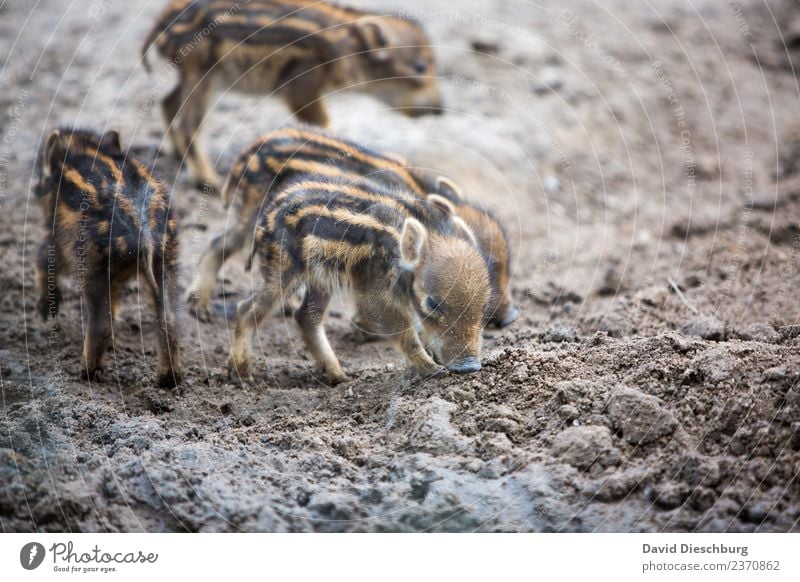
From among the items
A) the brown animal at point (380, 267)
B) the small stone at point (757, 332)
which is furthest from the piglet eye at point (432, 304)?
the small stone at point (757, 332)

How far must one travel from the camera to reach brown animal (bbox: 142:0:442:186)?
17.4 ft

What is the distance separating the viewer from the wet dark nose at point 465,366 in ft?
11.7

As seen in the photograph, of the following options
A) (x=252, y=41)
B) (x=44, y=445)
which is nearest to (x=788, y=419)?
(x=44, y=445)

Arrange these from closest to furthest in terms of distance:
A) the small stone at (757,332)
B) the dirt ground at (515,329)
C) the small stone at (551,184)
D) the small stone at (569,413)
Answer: the dirt ground at (515,329) → the small stone at (569,413) → the small stone at (757,332) → the small stone at (551,184)

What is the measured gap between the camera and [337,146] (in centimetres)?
424

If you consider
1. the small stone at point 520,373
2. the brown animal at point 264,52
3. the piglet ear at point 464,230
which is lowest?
the small stone at point 520,373

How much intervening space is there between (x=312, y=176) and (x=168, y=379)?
110 centimetres

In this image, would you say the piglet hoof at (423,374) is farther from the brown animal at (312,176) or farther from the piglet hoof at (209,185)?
the piglet hoof at (209,185)

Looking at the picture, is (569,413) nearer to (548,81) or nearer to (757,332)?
(757,332)

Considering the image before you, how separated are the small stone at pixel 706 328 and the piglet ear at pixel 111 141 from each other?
2.68m

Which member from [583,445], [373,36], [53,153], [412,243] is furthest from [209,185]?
[583,445]

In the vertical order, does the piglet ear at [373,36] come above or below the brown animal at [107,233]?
above

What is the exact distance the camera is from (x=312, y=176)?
13.1ft
